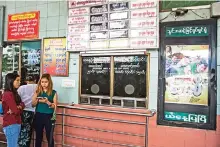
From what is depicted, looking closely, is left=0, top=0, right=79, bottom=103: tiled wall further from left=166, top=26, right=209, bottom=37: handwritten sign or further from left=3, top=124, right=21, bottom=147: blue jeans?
left=166, top=26, right=209, bottom=37: handwritten sign

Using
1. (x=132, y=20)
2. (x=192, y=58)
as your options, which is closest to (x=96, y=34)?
(x=132, y=20)

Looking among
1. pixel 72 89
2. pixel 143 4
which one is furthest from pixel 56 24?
pixel 143 4

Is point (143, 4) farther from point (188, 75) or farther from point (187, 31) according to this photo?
point (188, 75)

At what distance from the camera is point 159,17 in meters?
3.53

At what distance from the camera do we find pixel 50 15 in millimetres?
4355

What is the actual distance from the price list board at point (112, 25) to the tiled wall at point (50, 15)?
18cm

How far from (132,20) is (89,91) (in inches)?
53.4

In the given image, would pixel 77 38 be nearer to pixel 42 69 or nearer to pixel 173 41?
pixel 42 69

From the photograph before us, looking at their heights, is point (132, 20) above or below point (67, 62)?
above

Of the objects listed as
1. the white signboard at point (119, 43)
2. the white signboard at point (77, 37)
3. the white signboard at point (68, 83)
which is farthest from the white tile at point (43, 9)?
the white signboard at point (119, 43)

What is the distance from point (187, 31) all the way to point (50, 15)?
2.42 m

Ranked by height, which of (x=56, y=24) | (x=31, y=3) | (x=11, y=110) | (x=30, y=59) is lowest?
A: (x=11, y=110)

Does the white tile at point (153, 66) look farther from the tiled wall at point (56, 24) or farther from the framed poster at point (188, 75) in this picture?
the tiled wall at point (56, 24)

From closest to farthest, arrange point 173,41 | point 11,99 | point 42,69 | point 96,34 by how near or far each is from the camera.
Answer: point 11,99 → point 173,41 → point 96,34 → point 42,69
